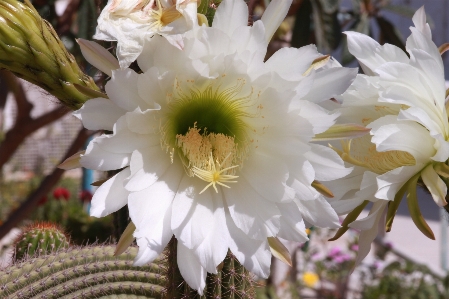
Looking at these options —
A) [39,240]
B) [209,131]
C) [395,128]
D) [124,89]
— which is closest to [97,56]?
[124,89]

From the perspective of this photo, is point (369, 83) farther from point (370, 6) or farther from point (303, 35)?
point (370, 6)

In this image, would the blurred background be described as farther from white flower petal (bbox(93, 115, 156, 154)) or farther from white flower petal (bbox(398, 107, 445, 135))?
white flower petal (bbox(398, 107, 445, 135))

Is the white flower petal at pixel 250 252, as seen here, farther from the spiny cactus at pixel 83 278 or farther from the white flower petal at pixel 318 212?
the spiny cactus at pixel 83 278

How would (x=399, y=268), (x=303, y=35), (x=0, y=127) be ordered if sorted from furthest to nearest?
(x=0, y=127) < (x=399, y=268) < (x=303, y=35)

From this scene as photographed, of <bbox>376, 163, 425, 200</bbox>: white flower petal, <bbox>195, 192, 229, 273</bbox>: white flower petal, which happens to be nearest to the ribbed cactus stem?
<bbox>195, 192, 229, 273</bbox>: white flower petal

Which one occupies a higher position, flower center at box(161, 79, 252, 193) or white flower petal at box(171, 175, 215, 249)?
flower center at box(161, 79, 252, 193)

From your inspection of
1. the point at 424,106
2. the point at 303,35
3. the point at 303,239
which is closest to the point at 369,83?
the point at 424,106
